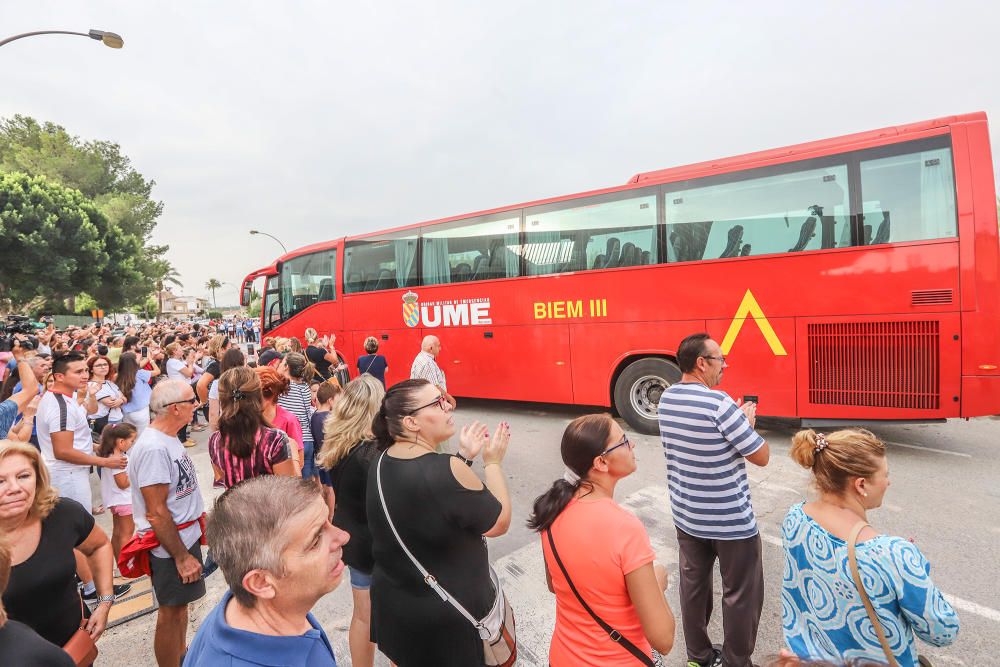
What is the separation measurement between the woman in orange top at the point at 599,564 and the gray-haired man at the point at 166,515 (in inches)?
75.5

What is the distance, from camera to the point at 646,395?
7.56 metres

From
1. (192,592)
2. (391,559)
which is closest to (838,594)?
(391,559)

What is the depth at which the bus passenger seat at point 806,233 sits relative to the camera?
6164mm

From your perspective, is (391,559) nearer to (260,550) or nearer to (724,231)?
(260,550)

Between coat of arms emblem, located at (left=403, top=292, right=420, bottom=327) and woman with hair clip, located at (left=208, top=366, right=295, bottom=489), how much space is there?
694 cm

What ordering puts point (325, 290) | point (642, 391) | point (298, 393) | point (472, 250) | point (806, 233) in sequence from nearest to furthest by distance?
point (298, 393), point (806, 233), point (642, 391), point (472, 250), point (325, 290)

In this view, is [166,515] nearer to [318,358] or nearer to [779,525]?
[779,525]

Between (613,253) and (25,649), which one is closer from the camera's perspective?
(25,649)

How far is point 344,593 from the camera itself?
3520mm

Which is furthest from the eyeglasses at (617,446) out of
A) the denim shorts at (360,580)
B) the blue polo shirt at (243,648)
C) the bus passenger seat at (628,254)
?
the bus passenger seat at (628,254)

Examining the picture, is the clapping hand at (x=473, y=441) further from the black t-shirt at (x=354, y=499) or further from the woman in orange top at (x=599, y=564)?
the black t-shirt at (x=354, y=499)

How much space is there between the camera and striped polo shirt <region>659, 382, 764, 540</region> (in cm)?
241

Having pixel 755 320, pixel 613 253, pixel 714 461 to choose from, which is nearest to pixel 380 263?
pixel 613 253

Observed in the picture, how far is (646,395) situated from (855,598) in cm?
610
